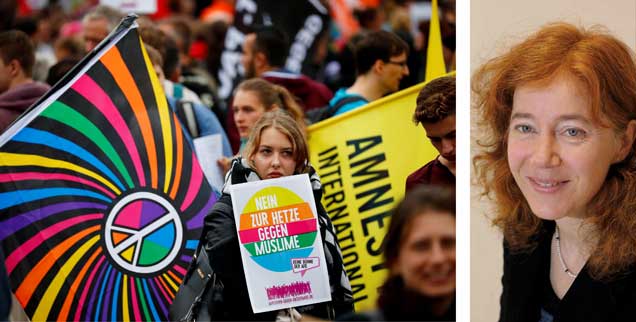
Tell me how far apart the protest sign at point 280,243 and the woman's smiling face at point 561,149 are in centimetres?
115

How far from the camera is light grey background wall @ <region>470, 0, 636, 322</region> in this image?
4637 mm

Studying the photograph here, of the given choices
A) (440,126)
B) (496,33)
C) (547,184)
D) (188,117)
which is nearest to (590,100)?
(547,184)

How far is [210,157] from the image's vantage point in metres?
7.18

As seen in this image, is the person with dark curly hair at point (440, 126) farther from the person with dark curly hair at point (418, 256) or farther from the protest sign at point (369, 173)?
the person with dark curly hair at point (418, 256)

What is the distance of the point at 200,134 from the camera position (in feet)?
25.2

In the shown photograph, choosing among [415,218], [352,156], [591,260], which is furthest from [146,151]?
[415,218]

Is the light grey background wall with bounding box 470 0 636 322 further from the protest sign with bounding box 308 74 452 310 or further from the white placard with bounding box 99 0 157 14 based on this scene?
the white placard with bounding box 99 0 157 14

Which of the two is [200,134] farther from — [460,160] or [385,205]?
[460,160]

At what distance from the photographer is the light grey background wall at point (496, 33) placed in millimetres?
4637

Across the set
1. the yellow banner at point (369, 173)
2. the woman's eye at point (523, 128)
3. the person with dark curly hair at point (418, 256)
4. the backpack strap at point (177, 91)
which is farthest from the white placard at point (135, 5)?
the person with dark curly hair at point (418, 256)

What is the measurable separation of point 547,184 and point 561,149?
5.6 inches

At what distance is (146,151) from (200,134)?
1.45 m

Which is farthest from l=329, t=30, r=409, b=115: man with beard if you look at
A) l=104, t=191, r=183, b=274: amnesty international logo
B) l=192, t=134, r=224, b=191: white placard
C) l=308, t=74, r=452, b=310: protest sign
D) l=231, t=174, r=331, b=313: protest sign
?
l=231, t=174, r=331, b=313: protest sign

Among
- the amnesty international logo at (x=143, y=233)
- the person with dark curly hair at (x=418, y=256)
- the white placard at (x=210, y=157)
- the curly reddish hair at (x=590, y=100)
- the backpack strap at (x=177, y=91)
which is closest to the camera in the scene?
the person with dark curly hair at (x=418, y=256)
